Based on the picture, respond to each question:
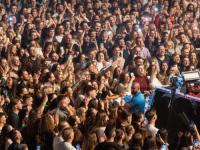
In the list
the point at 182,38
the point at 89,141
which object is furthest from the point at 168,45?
the point at 89,141

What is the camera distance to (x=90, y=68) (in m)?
10.6

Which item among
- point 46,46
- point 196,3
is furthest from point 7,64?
point 196,3

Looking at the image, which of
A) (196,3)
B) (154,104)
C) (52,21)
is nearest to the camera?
(154,104)

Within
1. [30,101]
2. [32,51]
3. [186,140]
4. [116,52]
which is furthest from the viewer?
[116,52]

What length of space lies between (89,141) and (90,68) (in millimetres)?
3374

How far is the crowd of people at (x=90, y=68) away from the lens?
7715mm

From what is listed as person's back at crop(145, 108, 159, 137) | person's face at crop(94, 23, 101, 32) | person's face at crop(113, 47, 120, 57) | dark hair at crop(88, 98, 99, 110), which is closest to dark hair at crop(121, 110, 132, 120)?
person's back at crop(145, 108, 159, 137)

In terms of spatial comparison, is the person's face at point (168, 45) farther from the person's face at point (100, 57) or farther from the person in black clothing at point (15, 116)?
the person in black clothing at point (15, 116)

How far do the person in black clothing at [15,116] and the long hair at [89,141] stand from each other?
140cm

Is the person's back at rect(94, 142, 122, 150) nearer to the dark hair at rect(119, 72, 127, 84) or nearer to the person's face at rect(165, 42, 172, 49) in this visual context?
the dark hair at rect(119, 72, 127, 84)

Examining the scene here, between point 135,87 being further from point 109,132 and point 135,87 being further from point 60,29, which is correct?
point 60,29

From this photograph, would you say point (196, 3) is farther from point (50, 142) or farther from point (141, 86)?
point (50, 142)

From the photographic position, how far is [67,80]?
395 inches

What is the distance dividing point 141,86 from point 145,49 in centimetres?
227
